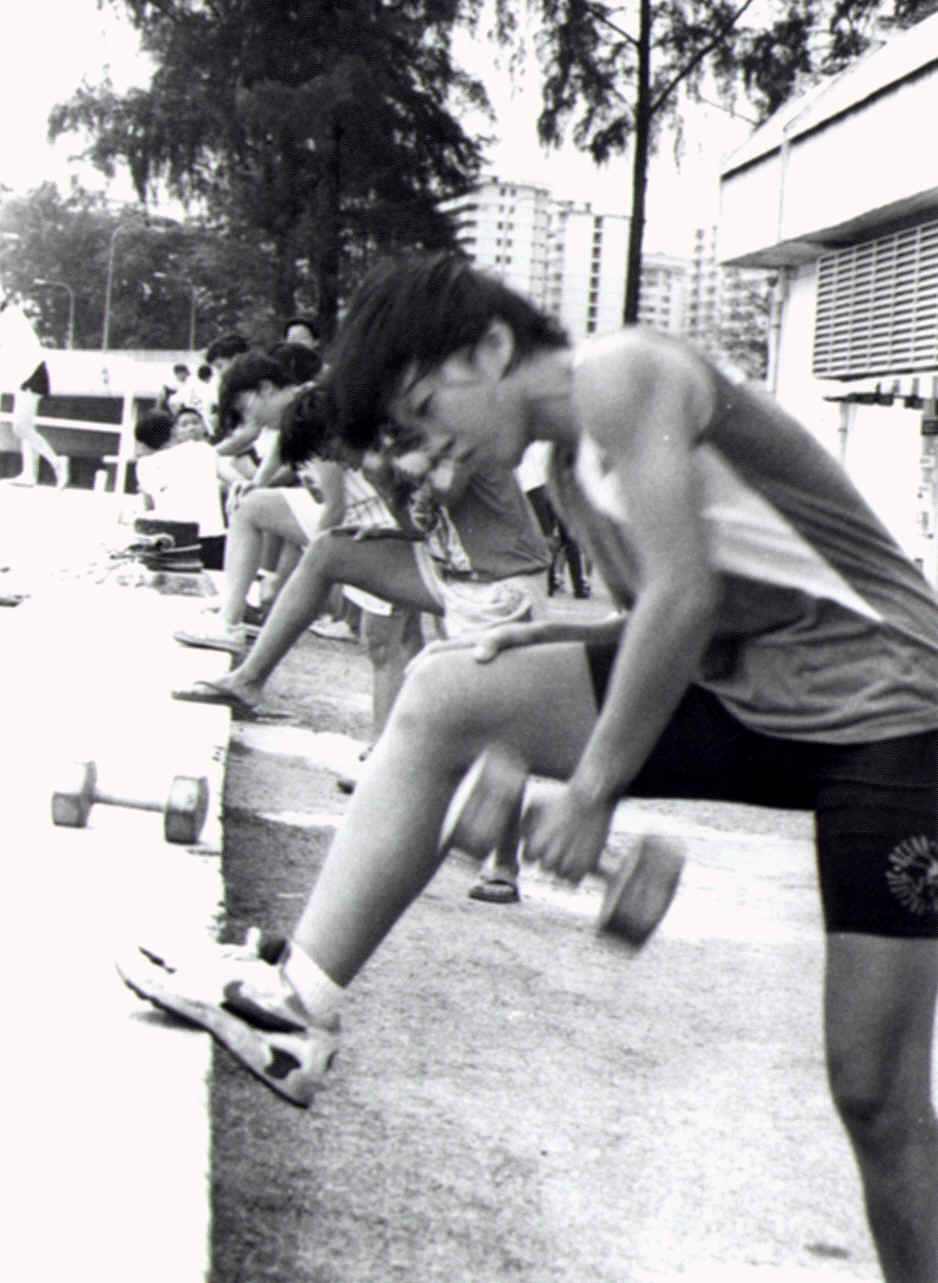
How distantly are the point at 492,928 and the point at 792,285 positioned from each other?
1992cm

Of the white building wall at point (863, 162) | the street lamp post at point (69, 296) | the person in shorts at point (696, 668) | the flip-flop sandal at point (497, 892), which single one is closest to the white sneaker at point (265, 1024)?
the person in shorts at point (696, 668)

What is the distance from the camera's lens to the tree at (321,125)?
94.7 feet

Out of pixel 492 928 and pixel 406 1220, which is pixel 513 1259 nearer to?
pixel 406 1220

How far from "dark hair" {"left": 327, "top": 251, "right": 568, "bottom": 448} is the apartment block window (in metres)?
15.6

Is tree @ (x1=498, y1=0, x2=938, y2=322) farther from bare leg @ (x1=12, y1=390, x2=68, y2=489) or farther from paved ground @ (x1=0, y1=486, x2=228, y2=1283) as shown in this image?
paved ground @ (x1=0, y1=486, x2=228, y2=1283)

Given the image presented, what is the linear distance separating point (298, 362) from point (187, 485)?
3103 mm

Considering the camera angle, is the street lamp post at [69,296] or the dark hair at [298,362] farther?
the street lamp post at [69,296]

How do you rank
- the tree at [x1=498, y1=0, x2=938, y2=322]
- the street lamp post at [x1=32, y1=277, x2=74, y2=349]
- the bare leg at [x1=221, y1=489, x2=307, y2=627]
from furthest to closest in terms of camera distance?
the street lamp post at [x1=32, y1=277, x2=74, y2=349], the tree at [x1=498, y1=0, x2=938, y2=322], the bare leg at [x1=221, y1=489, x2=307, y2=627]

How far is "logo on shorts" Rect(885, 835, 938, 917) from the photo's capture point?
2738 mm

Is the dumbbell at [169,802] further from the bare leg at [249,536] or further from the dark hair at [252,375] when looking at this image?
the dark hair at [252,375]

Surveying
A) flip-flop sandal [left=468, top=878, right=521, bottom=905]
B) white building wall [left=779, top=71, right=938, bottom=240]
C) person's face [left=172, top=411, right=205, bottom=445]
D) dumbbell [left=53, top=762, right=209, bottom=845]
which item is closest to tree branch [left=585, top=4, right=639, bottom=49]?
white building wall [left=779, top=71, right=938, bottom=240]

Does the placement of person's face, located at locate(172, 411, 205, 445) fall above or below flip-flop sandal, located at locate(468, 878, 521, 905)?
above

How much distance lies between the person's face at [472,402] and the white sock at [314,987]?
0.72 meters

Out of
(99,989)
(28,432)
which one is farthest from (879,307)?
(99,989)
